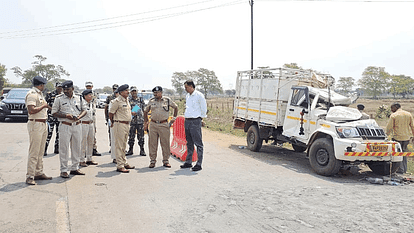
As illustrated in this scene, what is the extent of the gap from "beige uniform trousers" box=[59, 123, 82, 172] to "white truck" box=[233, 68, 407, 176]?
5269 mm

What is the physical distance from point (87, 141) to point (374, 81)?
99.2 m

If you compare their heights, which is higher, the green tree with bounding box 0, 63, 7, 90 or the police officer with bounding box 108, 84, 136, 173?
the green tree with bounding box 0, 63, 7, 90

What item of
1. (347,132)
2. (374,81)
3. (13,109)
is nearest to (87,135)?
(347,132)

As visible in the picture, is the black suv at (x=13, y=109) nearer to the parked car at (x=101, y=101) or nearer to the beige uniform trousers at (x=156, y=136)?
the beige uniform trousers at (x=156, y=136)

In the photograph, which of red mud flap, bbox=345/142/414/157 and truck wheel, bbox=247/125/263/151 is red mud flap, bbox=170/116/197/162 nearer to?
truck wheel, bbox=247/125/263/151

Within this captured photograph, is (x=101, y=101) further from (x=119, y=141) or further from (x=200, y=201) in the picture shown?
(x=200, y=201)

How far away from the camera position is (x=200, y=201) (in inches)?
201

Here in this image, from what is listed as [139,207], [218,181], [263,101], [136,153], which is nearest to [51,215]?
[139,207]

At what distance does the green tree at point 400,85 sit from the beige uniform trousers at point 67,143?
324 feet

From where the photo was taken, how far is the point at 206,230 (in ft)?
13.0

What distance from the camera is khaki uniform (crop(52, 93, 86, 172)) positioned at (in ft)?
20.6

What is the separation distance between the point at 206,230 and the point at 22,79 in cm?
8710

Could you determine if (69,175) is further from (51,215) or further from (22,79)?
(22,79)

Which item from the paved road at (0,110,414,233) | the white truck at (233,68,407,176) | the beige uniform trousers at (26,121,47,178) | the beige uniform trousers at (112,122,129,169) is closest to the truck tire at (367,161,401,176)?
the white truck at (233,68,407,176)
